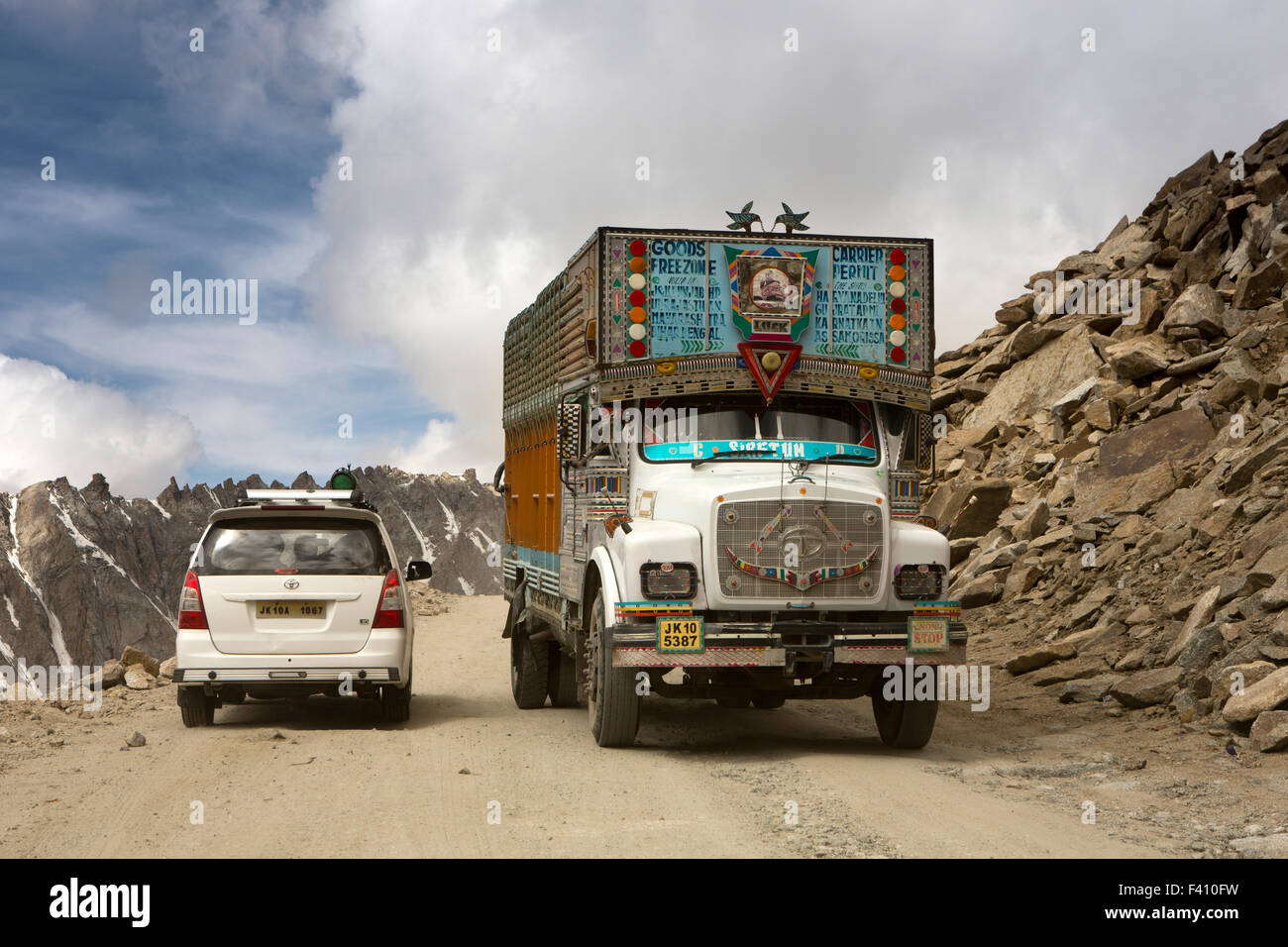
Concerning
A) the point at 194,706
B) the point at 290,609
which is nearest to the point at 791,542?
the point at 290,609

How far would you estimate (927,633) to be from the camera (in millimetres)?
10203

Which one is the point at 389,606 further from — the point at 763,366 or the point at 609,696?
the point at 763,366

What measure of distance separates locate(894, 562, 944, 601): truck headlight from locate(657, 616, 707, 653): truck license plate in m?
1.64

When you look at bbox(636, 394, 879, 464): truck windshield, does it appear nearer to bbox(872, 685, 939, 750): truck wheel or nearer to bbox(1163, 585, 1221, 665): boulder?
bbox(872, 685, 939, 750): truck wheel

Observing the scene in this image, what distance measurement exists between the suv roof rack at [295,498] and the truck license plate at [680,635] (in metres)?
3.84

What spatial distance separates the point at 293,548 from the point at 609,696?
3330mm

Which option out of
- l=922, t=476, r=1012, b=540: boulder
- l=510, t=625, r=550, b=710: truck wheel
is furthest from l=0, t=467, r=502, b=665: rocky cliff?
l=510, t=625, r=550, b=710: truck wheel

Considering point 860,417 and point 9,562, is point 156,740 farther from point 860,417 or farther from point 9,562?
point 9,562

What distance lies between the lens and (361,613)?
11.5 metres

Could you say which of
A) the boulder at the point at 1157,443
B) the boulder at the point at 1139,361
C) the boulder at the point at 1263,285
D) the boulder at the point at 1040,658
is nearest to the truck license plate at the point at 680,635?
the boulder at the point at 1040,658

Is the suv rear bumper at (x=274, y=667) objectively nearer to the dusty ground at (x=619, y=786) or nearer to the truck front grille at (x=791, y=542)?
the dusty ground at (x=619, y=786)

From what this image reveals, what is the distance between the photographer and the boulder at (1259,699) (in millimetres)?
10398

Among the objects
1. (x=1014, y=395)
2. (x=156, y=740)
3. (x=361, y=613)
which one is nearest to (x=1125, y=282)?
(x=1014, y=395)

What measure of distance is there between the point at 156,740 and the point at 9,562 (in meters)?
137
